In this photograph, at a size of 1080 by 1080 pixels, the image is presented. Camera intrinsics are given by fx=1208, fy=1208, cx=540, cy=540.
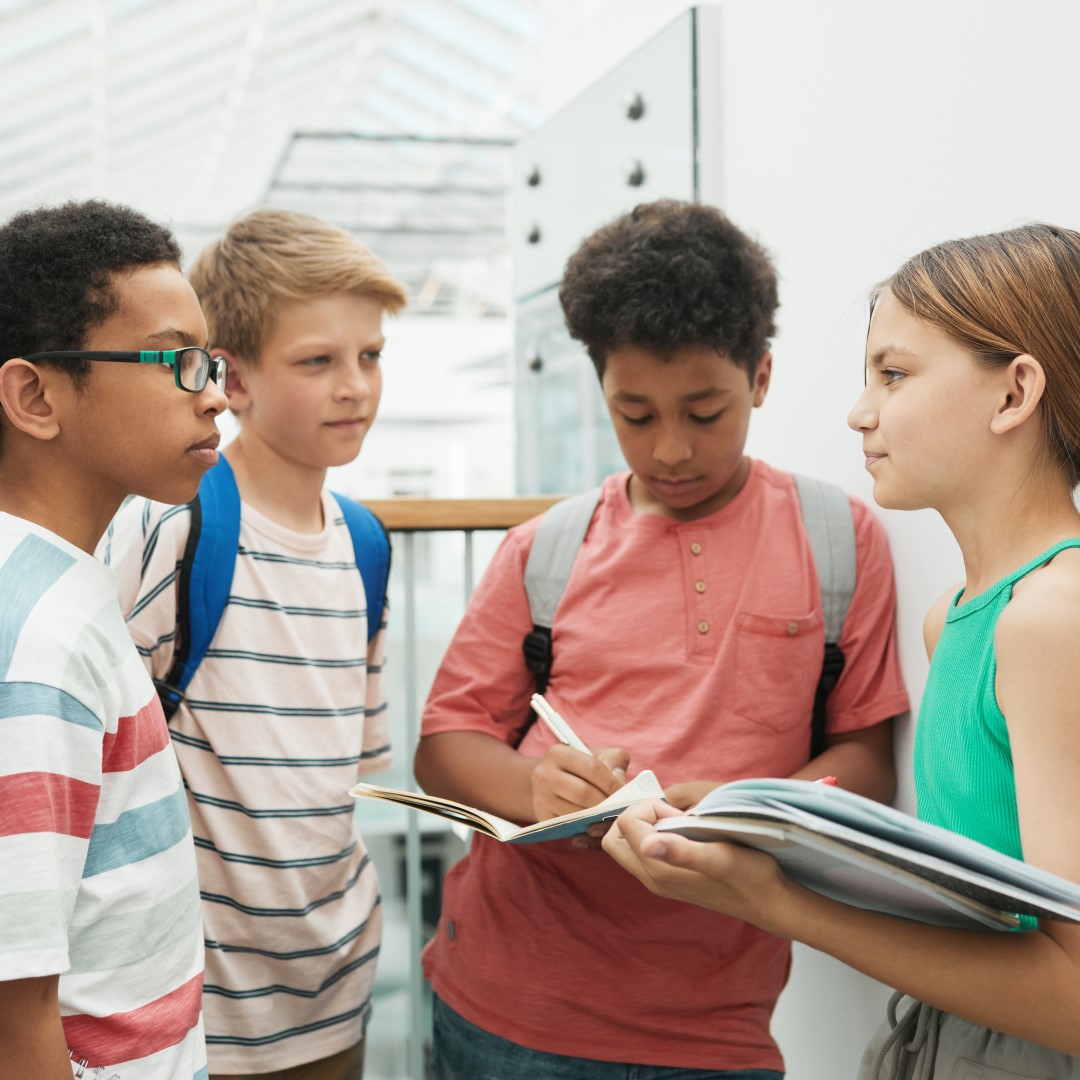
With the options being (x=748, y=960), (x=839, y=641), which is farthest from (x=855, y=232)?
(x=748, y=960)

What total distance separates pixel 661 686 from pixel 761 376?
1.43 ft

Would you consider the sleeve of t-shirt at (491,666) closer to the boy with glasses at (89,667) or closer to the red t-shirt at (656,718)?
the red t-shirt at (656,718)

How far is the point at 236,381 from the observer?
168cm

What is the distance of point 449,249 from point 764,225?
17.3 meters

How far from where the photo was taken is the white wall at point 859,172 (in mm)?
1323

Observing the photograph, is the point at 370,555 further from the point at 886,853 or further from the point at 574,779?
the point at 886,853

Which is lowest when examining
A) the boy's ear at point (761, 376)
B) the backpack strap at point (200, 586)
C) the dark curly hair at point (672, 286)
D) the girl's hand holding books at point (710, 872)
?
the girl's hand holding books at point (710, 872)

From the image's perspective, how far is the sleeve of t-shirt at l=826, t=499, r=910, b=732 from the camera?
155 cm

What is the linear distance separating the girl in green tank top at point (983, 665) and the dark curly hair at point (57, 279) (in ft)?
2.25

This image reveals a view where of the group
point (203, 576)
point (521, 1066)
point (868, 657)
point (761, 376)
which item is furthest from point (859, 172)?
point (521, 1066)

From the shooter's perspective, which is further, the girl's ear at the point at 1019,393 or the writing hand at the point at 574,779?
the writing hand at the point at 574,779

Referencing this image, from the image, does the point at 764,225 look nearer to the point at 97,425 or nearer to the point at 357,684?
the point at 357,684

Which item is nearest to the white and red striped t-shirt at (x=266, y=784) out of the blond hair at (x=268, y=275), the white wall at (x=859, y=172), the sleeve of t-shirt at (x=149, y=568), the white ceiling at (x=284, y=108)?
the sleeve of t-shirt at (x=149, y=568)

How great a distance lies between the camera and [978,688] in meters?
1.05
